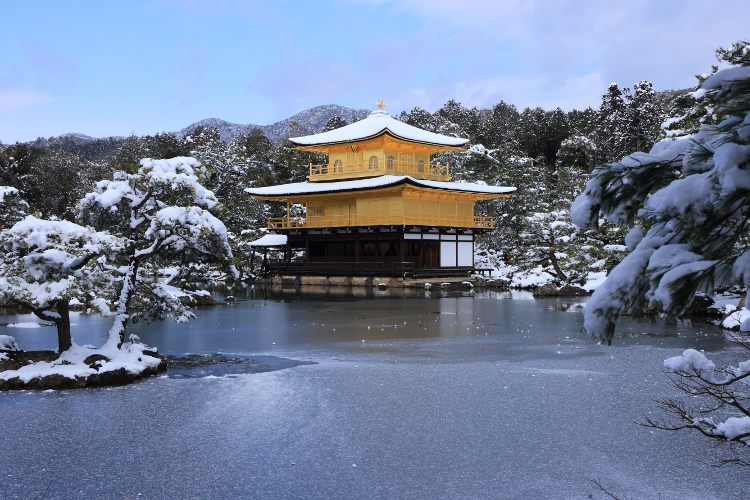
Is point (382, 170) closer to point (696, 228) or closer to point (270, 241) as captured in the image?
point (270, 241)

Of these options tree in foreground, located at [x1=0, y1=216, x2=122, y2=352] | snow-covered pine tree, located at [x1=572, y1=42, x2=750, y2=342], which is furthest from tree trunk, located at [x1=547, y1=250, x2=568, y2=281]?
snow-covered pine tree, located at [x1=572, y1=42, x2=750, y2=342]

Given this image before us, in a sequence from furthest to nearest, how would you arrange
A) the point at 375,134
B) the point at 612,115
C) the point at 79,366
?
the point at 612,115 < the point at 375,134 < the point at 79,366

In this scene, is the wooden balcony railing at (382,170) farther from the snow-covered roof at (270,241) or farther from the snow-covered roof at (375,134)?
the snow-covered roof at (270,241)

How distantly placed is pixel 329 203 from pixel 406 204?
5351mm

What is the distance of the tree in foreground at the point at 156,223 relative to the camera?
10.3 meters

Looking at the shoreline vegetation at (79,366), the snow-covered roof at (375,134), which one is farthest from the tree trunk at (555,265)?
the shoreline vegetation at (79,366)

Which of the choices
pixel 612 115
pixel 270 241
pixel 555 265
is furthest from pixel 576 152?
pixel 270 241

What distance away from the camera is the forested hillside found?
29375 millimetres

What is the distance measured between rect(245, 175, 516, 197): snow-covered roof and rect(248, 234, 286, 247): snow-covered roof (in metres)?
2.89

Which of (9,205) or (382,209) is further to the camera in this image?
(382,209)

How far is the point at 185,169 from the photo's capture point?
10.9 m

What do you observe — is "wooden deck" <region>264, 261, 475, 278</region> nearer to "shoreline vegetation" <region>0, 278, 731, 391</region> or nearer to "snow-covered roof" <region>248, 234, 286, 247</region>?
"snow-covered roof" <region>248, 234, 286, 247</region>

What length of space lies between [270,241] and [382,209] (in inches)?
296

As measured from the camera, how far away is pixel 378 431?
6586mm
